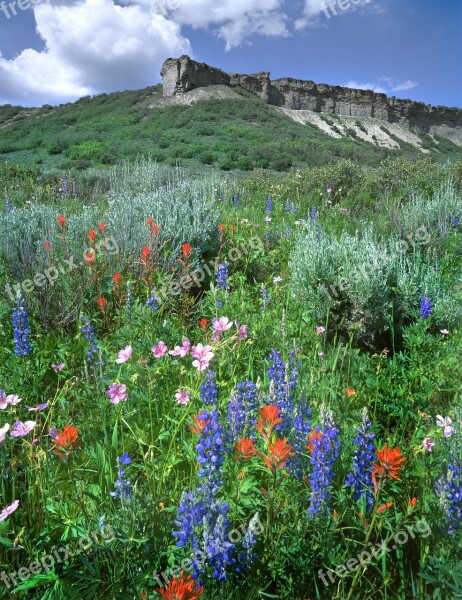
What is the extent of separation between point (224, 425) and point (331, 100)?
244ft

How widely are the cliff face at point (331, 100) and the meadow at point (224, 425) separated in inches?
2041

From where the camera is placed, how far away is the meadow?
4.57 feet

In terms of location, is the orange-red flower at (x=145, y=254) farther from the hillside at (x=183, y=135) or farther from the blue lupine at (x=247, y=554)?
the hillside at (x=183, y=135)

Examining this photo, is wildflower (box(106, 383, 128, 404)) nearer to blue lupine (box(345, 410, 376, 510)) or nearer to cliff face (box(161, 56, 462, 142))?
blue lupine (box(345, 410, 376, 510))

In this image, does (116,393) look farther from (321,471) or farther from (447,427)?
(447,427)

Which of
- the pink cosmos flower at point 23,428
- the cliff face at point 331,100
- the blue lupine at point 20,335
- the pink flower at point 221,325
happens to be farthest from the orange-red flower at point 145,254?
the cliff face at point 331,100

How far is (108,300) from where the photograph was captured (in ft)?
12.3

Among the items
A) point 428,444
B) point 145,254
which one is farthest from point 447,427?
point 145,254

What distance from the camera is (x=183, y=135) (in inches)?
1184

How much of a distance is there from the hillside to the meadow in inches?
401

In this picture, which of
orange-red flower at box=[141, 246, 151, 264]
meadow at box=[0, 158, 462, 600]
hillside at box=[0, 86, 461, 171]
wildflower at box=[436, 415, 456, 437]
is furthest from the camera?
hillside at box=[0, 86, 461, 171]

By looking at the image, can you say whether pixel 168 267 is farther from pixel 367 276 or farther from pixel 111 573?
pixel 111 573

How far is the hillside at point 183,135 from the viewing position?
23281mm

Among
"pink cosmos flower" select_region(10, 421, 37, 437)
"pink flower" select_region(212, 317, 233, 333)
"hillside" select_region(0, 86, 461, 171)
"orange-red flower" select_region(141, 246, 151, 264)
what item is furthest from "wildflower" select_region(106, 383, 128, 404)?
"hillside" select_region(0, 86, 461, 171)
